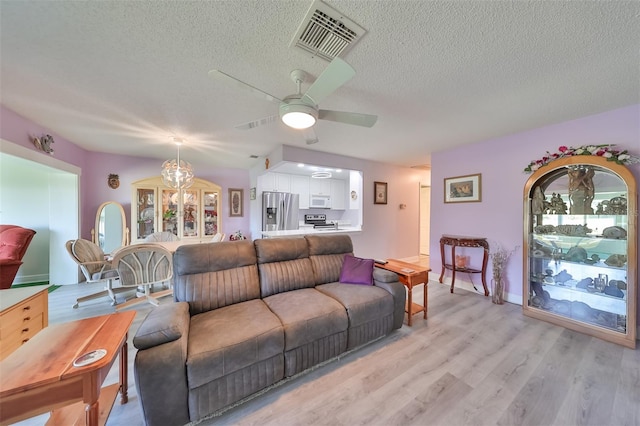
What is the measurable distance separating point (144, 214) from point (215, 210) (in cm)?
132

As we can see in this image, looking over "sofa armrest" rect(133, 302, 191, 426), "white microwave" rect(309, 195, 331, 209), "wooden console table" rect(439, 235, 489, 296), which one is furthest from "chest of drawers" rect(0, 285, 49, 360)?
"wooden console table" rect(439, 235, 489, 296)

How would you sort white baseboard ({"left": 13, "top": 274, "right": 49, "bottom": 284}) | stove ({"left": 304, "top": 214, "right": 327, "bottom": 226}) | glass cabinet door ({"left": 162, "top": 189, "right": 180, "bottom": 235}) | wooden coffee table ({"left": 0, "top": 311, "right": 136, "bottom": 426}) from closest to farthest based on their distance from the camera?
wooden coffee table ({"left": 0, "top": 311, "right": 136, "bottom": 426}) → white baseboard ({"left": 13, "top": 274, "right": 49, "bottom": 284}) → glass cabinet door ({"left": 162, "top": 189, "right": 180, "bottom": 235}) → stove ({"left": 304, "top": 214, "right": 327, "bottom": 226})

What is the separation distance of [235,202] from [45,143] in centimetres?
311

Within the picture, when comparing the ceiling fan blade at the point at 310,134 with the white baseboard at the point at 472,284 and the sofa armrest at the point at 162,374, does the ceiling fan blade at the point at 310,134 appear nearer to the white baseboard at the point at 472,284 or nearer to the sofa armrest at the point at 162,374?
the sofa armrest at the point at 162,374

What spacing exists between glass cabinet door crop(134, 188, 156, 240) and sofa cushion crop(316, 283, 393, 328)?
4.13 metres

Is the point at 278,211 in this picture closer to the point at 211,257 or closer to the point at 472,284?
the point at 211,257

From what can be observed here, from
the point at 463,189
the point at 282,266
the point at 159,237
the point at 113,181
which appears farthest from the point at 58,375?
the point at 113,181

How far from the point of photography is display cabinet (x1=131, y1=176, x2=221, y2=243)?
435 centimetres

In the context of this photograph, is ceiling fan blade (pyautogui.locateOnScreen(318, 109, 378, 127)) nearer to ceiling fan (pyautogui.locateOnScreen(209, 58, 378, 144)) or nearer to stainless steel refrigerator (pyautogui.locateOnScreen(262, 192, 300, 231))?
ceiling fan (pyautogui.locateOnScreen(209, 58, 378, 144))

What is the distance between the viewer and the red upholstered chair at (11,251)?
8.23 feet

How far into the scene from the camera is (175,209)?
182 inches

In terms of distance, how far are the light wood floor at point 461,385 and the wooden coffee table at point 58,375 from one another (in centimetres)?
62

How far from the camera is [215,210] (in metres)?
5.10

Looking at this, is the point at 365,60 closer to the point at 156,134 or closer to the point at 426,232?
the point at 156,134
